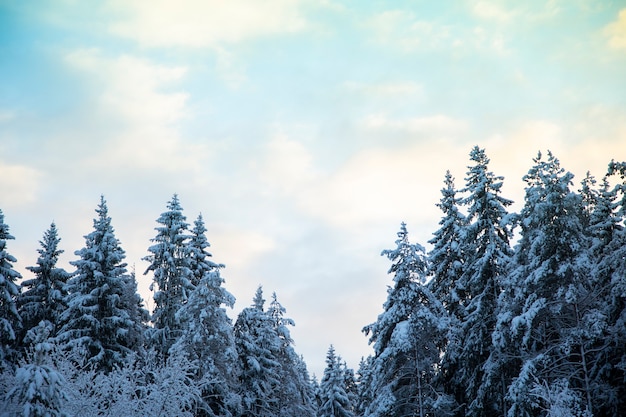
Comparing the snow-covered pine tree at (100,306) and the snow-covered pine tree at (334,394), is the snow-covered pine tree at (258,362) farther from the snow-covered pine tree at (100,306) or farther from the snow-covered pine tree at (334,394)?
the snow-covered pine tree at (334,394)

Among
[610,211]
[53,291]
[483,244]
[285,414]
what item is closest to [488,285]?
[483,244]

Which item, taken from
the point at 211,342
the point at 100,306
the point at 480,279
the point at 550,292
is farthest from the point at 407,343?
the point at 100,306

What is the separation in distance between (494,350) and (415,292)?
16.3 feet

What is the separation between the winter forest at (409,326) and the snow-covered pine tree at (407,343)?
90 millimetres

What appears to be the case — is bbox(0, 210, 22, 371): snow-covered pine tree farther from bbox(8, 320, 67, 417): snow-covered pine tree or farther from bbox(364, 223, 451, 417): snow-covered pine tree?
bbox(364, 223, 451, 417): snow-covered pine tree

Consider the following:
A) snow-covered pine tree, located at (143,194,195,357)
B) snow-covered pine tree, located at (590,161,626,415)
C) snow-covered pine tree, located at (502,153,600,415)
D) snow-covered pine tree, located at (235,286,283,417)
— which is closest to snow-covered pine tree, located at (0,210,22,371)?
snow-covered pine tree, located at (143,194,195,357)

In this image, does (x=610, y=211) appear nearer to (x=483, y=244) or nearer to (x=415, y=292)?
(x=483, y=244)

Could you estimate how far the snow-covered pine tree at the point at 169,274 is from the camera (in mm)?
36125

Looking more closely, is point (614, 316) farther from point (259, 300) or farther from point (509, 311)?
point (259, 300)

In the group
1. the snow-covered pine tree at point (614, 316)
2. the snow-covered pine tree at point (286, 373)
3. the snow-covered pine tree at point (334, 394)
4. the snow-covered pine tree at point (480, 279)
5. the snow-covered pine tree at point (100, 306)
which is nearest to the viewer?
the snow-covered pine tree at point (614, 316)

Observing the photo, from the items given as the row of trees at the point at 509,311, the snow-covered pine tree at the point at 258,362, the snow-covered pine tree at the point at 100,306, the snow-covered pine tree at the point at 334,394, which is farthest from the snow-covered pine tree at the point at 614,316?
the snow-covered pine tree at the point at 334,394

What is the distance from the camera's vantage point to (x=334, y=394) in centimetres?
5216

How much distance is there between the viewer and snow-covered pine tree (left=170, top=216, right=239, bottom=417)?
3164 cm

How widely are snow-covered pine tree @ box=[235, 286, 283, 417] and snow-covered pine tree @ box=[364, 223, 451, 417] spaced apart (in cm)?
1089
